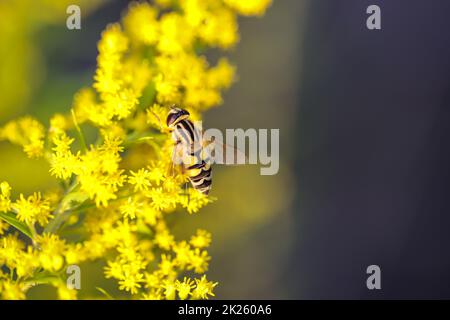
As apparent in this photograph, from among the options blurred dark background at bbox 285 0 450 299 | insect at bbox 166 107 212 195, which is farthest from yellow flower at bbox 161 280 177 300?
blurred dark background at bbox 285 0 450 299

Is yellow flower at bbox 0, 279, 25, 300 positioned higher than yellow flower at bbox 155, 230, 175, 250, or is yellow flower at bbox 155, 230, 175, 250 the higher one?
yellow flower at bbox 155, 230, 175, 250

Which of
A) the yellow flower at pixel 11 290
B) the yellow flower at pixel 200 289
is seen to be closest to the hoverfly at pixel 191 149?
the yellow flower at pixel 200 289

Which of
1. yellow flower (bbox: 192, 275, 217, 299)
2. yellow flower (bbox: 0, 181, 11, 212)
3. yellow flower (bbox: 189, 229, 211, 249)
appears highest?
yellow flower (bbox: 0, 181, 11, 212)

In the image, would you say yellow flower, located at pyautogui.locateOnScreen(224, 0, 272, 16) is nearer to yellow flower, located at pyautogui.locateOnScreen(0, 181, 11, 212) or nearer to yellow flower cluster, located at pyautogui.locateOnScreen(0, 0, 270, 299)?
yellow flower cluster, located at pyautogui.locateOnScreen(0, 0, 270, 299)

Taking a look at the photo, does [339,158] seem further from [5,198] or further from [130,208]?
[5,198]

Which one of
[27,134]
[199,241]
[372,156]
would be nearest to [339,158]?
[372,156]
